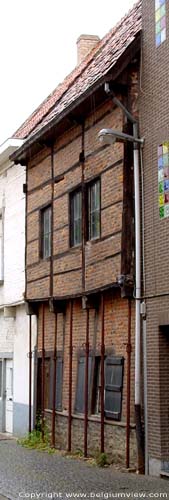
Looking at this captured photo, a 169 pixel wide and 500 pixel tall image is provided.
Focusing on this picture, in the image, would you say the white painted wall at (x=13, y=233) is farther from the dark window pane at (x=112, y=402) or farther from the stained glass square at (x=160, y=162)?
the stained glass square at (x=160, y=162)

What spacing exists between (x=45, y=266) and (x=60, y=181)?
2.02 meters

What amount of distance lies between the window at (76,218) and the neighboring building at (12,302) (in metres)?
3.49

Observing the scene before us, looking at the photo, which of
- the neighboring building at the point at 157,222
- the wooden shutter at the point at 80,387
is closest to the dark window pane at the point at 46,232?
the wooden shutter at the point at 80,387

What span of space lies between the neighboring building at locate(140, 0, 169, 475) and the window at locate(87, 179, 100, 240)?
2080mm

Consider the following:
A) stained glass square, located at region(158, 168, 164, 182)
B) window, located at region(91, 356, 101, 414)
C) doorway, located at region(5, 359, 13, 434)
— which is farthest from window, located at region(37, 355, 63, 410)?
stained glass square, located at region(158, 168, 164, 182)

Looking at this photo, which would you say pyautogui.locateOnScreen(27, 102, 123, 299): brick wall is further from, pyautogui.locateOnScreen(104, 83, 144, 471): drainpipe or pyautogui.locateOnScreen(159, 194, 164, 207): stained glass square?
pyautogui.locateOnScreen(159, 194, 164, 207): stained glass square

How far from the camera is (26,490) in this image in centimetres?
1145

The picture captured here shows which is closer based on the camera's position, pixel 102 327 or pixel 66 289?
pixel 102 327

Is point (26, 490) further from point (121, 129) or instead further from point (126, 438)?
point (121, 129)

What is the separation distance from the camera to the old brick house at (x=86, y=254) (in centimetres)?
1396

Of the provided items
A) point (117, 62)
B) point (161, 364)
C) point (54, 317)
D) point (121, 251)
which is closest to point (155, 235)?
point (121, 251)

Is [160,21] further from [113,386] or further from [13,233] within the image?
[13,233]

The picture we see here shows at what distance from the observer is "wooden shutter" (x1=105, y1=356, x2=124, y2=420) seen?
14.0m

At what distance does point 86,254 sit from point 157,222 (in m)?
2.99
